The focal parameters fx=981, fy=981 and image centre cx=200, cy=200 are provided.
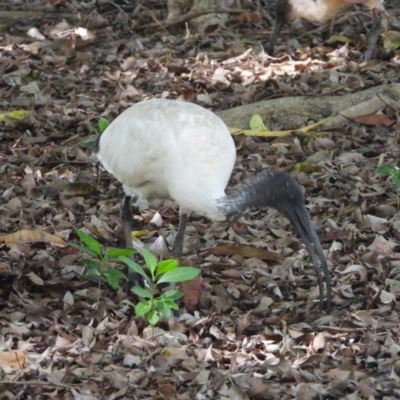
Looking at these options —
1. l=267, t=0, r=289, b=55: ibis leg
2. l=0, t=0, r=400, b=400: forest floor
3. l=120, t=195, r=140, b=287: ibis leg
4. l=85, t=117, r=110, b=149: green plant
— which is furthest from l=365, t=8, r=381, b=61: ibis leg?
l=120, t=195, r=140, b=287: ibis leg

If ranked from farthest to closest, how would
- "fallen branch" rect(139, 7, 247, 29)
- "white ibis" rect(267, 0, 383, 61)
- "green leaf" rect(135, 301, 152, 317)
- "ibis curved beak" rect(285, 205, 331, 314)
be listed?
1. "fallen branch" rect(139, 7, 247, 29)
2. "white ibis" rect(267, 0, 383, 61)
3. "ibis curved beak" rect(285, 205, 331, 314)
4. "green leaf" rect(135, 301, 152, 317)

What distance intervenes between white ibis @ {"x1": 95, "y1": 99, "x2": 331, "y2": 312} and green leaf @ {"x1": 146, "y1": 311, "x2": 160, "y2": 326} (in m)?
0.80

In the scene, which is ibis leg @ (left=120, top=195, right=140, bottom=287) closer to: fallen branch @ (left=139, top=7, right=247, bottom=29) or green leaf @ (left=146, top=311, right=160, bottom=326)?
green leaf @ (left=146, top=311, right=160, bottom=326)

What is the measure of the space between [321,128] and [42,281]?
364 centimetres

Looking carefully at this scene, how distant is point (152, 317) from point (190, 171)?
3.35 ft

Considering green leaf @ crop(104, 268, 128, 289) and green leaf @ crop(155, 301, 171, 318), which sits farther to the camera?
green leaf @ crop(104, 268, 128, 289)

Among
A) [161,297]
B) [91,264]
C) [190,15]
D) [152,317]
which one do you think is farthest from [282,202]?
[190,15]

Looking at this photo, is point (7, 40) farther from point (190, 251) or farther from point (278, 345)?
point (278, 345)

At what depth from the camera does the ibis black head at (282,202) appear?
17.7 ft

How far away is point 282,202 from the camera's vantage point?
5.50 meters

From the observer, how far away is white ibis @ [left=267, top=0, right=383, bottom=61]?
34.9 ft

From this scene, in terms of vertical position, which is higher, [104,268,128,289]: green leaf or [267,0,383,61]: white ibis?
[104,268,128,289]: green leaf

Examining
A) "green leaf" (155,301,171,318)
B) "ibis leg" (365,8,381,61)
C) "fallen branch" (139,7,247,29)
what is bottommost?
"fallen branch" (139,7,247,29)

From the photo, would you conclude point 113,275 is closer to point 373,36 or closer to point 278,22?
point 373,36
